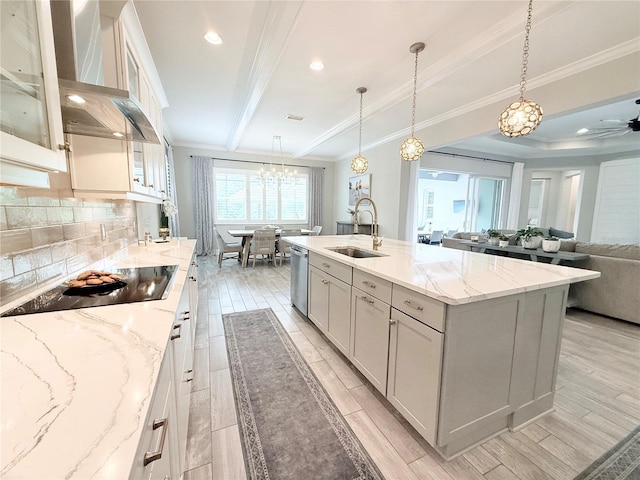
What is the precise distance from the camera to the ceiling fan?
3.92 meters

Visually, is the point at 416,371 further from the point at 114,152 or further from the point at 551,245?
the point at 551,245

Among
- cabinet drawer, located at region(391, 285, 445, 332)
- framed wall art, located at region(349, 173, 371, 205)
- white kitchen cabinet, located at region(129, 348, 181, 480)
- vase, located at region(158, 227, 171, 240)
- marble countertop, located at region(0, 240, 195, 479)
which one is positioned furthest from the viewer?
framed wall art, located at region(349, 173, 371, 205)

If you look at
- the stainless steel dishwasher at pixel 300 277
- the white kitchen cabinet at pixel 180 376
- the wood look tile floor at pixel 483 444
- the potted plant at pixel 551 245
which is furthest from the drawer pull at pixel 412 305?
the potted plant at pixel 551 245

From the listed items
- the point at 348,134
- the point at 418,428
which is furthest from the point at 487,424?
the point at 348,134

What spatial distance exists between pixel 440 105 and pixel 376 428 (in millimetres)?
4017

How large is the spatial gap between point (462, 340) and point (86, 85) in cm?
195

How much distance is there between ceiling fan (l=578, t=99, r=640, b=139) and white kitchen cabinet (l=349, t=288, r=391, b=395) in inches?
192

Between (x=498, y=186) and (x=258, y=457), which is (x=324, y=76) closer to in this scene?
(x=258, y=457)

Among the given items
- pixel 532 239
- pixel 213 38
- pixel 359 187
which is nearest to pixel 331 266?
pixel 213 38

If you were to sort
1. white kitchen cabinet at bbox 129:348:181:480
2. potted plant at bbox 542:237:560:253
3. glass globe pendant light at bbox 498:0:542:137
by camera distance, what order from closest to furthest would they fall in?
1. white kitchen cabinet at bbox 129:348:181:480
2. glass globe pendant light at bbox 498:0:542:137
3. potted plant at bbox 542:237:560:253

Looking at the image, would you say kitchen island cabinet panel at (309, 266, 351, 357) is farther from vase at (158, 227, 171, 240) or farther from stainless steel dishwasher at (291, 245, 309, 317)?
vase at (158, 227, 171, 240)

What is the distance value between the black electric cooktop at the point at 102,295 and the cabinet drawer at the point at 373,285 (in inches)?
46.9

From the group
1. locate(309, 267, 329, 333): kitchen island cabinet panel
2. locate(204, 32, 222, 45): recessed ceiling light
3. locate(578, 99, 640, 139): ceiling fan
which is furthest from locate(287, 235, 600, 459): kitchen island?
locate(578, 99, 640, 139): ceiling fan

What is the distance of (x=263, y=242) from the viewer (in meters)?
5.54
